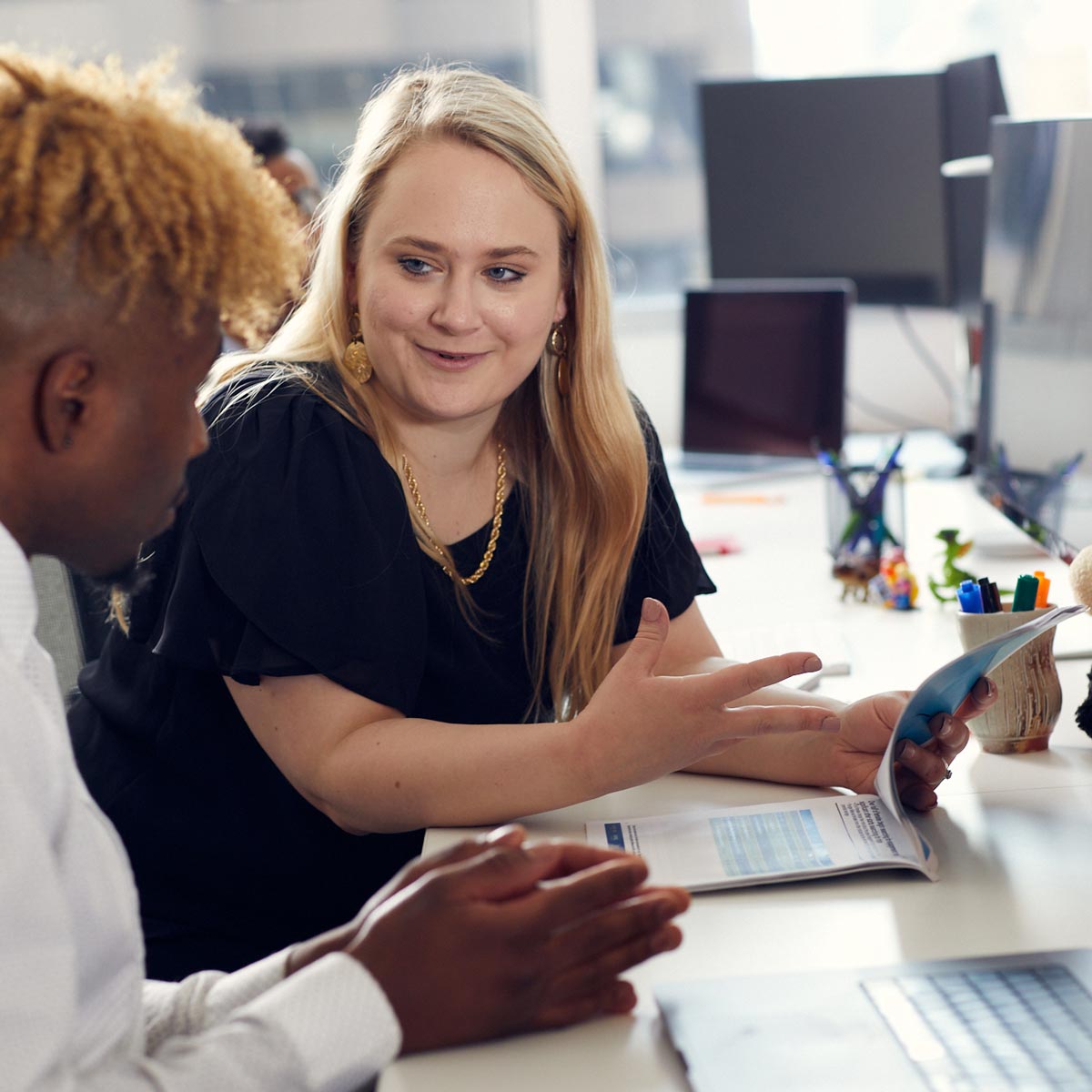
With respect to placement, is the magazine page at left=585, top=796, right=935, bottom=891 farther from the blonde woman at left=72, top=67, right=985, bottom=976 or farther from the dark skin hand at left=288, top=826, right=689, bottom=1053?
the dark skin hand at left=288, top=826, right=689, bottom=1053

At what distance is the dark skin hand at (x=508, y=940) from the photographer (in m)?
0.71

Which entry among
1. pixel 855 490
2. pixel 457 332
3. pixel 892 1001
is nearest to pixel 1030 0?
pixel 855 490

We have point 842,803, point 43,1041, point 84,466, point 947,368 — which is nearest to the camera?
point 43,1041

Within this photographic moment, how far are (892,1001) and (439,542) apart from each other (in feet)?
2.37

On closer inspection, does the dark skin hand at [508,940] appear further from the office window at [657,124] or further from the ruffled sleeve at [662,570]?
the office window at [657,124]

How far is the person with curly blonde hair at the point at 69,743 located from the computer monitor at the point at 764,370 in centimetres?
202

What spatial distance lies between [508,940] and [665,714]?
0.92ft

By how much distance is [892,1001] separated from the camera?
730 mm

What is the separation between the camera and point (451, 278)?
4.32 ft

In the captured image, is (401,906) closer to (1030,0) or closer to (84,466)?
(84,466)

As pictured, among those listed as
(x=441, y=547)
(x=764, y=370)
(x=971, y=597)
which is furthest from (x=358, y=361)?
(x=764, y=370)

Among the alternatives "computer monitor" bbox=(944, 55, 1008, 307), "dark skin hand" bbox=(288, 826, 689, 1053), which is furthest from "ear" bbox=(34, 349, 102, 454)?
"computer monitor" bbox=(944, 55, 1008, 307)

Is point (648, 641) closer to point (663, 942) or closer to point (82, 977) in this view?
point (663, 942)

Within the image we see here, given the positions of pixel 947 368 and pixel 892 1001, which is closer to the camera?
pixel 892 1001
